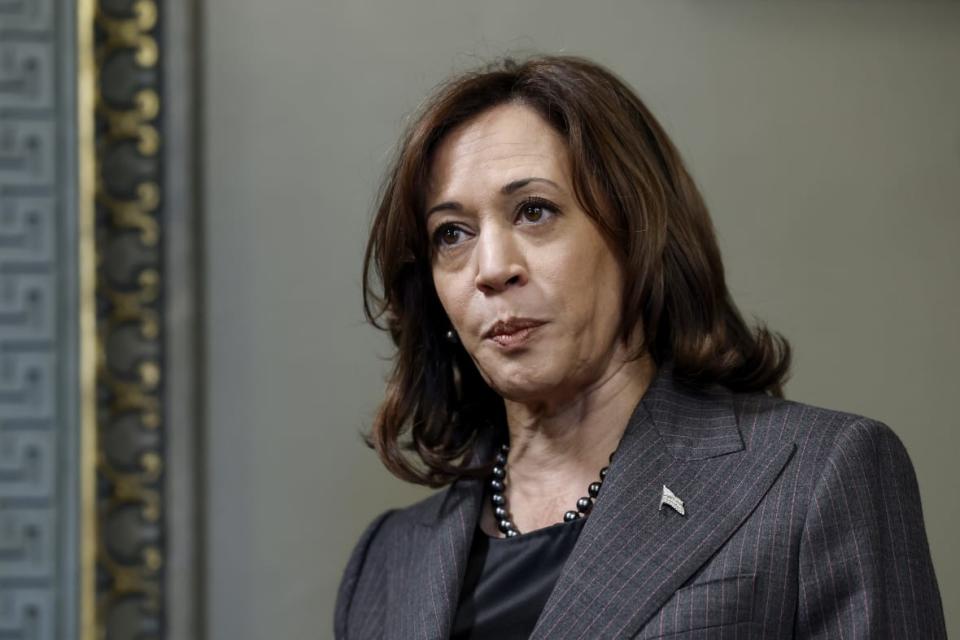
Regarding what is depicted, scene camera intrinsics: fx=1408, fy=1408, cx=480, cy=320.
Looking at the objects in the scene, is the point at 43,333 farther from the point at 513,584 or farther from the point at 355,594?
the point at 513,584

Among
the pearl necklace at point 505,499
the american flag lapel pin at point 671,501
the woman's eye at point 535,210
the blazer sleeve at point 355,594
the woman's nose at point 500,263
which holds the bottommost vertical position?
the blazer sleeve at point 355,594

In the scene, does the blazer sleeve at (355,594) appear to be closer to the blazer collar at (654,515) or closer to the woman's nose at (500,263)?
the blazer collar at (654,515)

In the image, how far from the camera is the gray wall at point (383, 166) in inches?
72.9

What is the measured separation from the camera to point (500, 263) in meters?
1.35

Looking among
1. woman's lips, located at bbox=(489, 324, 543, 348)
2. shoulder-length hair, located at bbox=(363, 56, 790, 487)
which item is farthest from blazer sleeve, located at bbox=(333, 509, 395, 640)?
woman's lips, located at bbox=(489, 324, 543, 348)

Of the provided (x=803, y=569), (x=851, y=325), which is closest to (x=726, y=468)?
(x=803, y=569)

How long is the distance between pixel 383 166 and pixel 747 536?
82cm

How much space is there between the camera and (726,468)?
1.30 metres

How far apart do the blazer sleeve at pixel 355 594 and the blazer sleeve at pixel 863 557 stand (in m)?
0.54

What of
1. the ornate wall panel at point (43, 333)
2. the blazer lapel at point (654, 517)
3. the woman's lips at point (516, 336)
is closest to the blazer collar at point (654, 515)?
the blazer lapel at point (654, 517)

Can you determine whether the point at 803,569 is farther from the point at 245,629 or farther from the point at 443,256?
the point at 245,629

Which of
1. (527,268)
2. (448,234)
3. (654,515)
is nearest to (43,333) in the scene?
(448,234)

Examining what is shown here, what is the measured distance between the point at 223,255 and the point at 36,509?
0.40 meters

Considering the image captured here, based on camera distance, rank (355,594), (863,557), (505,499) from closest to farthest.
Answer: (863,557) < (505,499) < (355,594)
